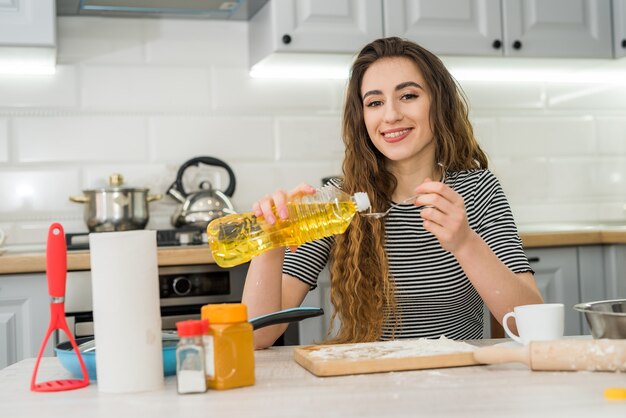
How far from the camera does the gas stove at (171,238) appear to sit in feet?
8.55

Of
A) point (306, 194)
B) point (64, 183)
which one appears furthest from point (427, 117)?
point (64, 183)

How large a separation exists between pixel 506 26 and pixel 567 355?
6.72ft

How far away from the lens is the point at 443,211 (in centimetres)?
138

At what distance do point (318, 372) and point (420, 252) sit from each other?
82 cm

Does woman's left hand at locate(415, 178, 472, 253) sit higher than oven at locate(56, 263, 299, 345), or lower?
higher

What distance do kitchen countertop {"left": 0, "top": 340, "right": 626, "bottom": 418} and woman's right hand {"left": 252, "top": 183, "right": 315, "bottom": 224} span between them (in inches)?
10.3

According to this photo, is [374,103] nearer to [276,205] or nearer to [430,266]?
[430,266]

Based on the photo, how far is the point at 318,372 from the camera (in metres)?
1.12

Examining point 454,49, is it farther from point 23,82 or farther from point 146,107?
point 23,82

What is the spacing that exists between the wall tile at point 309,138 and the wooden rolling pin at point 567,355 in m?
1.99

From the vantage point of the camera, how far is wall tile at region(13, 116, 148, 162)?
111 inches

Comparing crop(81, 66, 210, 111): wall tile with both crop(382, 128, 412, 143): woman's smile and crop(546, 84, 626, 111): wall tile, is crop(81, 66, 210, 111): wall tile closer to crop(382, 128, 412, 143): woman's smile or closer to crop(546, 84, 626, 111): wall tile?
crop(382, 128, 412, 143): woman's smile

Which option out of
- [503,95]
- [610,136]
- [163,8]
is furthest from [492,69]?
[163,8]

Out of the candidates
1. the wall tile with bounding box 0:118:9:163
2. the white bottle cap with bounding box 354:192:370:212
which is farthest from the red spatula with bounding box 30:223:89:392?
the wall tile with bounding box 0:118:9:163
